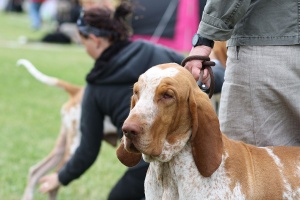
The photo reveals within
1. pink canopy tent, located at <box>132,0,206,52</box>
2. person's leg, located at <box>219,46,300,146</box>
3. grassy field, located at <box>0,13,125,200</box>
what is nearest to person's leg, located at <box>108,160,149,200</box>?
grassy field, located at <box>0,13,125,200</box>

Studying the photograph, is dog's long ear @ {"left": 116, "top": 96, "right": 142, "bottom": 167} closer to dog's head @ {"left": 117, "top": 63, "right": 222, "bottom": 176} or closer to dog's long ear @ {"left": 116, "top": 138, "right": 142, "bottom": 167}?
dog's long ear @ {"left": 116, "top": 138, "right": 142, "bottom": 167}

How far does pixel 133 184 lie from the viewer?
16.8 feet

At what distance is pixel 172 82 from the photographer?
2.90m

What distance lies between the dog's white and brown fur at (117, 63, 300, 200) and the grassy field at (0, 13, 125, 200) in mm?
3035

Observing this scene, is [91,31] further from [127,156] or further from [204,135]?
[204,135]

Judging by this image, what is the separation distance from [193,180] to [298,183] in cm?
50

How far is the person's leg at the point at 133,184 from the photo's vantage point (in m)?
5.11

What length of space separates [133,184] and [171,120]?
2288 mm

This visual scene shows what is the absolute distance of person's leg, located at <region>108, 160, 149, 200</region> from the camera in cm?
511

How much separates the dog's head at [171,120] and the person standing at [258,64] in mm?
338

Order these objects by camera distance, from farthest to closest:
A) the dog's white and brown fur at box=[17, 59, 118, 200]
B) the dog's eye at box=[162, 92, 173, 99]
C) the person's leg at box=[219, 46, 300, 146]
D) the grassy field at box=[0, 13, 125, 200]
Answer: the grassy field at box=[0, 13, 125, 200] → the dog's white and brown fur at box=[17, 59, 118, 200] → the person's leg at box=[219, 46, 300, 146] → the dog's eye at box=[162, 92, 173, 99]

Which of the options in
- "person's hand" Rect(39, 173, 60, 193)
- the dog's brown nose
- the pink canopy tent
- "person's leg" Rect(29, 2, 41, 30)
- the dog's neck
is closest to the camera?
the dog's brown nose

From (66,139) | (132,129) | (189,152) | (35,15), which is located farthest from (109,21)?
(35,15)

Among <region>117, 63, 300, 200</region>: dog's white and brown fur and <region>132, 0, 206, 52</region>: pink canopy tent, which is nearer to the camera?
<region>117, 63, 300, 200</region>: dog's white and brown fur
